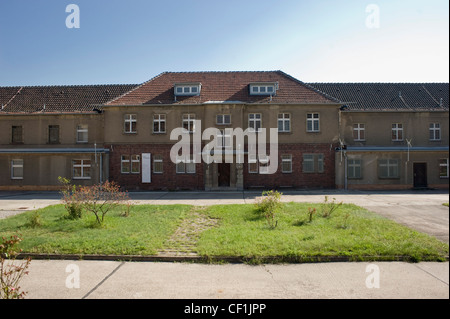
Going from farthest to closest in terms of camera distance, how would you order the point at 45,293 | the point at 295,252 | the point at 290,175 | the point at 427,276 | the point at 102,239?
the point at 290,175 < the point at 102,239 < the point at 295,252 < the point at 427,276 < the point at 45,293

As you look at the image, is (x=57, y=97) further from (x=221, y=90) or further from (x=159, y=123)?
(x=221, y=90)

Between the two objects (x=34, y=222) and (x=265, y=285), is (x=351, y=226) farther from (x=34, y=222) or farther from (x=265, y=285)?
(x=34, y=222)

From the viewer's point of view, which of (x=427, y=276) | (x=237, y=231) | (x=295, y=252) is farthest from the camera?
(x=237, y=231)

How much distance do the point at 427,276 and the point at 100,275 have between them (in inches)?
255

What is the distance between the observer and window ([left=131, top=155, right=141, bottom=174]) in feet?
72.9

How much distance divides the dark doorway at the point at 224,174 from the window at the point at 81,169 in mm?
10721

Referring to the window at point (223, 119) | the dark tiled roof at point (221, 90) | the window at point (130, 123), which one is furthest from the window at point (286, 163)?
the window at point (130, 123)

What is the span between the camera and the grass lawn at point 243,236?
6637 mm

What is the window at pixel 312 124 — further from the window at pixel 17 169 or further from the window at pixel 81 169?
the window at pixel 17 169

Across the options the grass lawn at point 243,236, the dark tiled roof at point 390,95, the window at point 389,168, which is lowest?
the grass lawn at point 243,236

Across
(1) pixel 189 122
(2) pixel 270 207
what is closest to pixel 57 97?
(1) pixel 189 122

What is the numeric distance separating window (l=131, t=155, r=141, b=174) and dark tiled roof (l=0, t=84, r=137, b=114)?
550 cm

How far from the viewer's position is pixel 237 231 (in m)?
8.48

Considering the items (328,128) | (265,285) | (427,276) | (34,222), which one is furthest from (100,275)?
(328,128)
